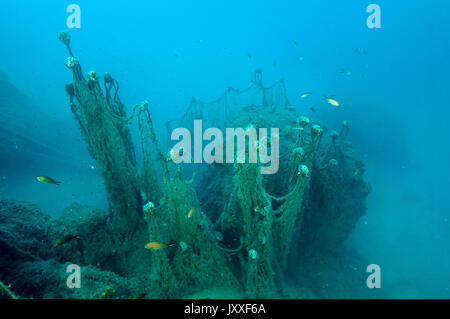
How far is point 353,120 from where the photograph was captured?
19547 millimetres

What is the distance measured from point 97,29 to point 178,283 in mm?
97941

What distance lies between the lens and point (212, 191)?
635 centimetres

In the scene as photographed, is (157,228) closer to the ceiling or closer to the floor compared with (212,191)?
closer to the floor

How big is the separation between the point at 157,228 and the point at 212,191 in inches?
113

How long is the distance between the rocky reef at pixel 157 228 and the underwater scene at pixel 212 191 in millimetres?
24

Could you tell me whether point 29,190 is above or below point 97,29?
below

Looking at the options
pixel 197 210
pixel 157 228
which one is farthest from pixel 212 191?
pixel 157 228

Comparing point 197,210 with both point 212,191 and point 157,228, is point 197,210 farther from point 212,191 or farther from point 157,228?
point 212,191

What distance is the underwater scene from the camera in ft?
12.4

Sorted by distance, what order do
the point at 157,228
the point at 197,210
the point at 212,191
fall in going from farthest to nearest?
1. the point at 212,191
2. the point at 197,210
3. the point at 157,228

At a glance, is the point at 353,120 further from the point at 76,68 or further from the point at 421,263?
the point at 76,68

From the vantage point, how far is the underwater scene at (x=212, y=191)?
3.79 metres
